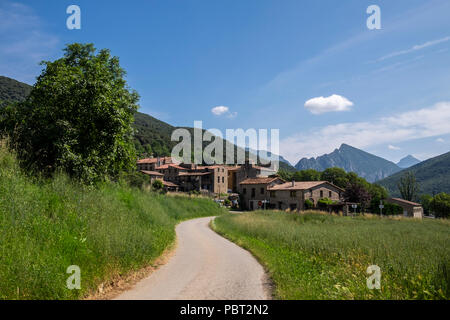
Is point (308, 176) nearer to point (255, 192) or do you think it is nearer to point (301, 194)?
point (255, 192)

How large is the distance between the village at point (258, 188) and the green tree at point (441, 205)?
12.1 metres

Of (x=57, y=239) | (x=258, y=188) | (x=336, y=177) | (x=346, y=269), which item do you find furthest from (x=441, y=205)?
(x=57, y=239)

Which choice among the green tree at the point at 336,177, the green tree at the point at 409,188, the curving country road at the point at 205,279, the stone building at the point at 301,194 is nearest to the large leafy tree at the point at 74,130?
the curving country road at the point at 205,279

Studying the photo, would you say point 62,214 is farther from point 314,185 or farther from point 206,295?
point 314,185

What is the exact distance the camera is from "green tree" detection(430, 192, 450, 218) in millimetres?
73037

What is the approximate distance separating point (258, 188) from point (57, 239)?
59074 millimetres

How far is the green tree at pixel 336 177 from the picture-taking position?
3627 inches

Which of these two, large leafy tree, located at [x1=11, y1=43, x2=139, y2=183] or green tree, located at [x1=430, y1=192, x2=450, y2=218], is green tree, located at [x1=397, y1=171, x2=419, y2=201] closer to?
green tree, located at [x1=430, y1=192, x2=450, y2=218]

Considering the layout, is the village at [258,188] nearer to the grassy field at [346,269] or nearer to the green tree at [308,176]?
the green tree at [308,176]

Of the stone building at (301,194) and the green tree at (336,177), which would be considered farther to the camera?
the green tree at (336,177)

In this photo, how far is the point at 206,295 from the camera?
717 centimetres
